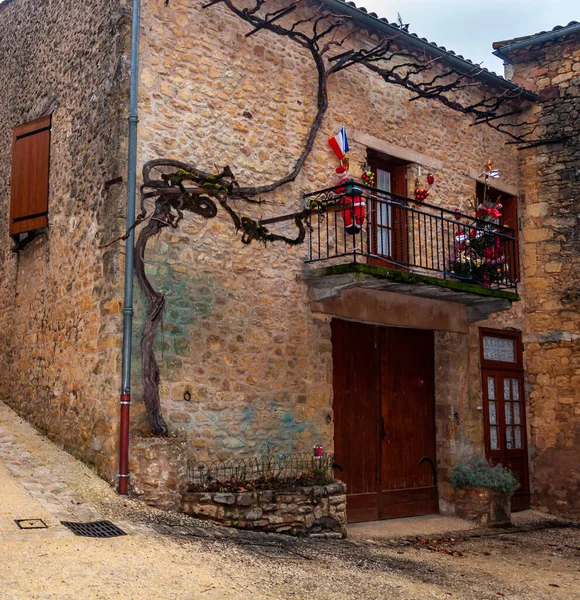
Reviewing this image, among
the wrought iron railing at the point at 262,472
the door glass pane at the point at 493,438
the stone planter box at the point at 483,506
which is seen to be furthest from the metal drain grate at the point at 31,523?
the door glass pane at the point at 493,438

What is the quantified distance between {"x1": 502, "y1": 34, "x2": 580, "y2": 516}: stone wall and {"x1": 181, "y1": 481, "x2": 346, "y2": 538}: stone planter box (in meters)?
4.97

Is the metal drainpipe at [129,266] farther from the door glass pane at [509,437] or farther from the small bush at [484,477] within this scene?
the door glass pane at [509,437]

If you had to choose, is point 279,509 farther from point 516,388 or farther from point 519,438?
point 516,388

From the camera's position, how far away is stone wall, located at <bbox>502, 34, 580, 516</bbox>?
11672mm

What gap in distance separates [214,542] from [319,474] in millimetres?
2224

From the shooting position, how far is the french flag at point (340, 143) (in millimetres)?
9644

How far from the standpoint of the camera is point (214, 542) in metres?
6.58

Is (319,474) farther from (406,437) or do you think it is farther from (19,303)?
(19,303)

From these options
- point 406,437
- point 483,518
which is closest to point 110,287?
point 406,437

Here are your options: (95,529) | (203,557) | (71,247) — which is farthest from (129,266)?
(203,557)

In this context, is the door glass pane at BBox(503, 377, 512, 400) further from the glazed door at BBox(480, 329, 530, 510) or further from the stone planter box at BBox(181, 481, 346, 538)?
the stone planter box at BBox(181, 481, 346, 538)

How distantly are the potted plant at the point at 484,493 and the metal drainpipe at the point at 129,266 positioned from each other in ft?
16.9

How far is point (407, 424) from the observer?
414 inches

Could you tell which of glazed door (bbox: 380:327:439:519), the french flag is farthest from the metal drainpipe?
glazed door (bbox: 380:327:439:519)
